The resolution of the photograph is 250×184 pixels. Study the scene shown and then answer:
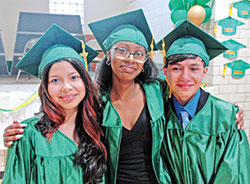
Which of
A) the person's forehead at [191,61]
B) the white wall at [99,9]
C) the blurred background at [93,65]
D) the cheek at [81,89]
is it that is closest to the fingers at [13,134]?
the cheek at [81,89]

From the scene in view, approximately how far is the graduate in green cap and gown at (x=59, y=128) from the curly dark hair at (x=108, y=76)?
182mm

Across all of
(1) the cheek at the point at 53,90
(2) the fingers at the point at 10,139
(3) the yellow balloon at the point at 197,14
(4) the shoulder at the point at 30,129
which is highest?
(3) the yellow balloon at the point at 197,14

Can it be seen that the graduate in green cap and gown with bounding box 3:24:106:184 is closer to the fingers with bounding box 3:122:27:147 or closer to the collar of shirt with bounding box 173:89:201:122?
the fingers with bounding box 3:122:27:147

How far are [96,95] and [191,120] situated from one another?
23.2 inches

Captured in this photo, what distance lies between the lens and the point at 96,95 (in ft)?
4.49

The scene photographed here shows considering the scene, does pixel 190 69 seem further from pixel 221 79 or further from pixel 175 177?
pixel 221 79

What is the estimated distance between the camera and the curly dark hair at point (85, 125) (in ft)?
4.05

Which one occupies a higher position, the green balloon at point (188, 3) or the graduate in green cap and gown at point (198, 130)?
the green balloon at point (188, 3)

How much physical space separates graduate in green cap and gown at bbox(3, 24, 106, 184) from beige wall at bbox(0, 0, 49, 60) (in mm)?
7586

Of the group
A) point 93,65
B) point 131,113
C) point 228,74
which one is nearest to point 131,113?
point 131,113

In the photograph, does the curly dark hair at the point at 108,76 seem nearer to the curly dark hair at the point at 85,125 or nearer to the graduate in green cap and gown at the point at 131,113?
the graduate in green cap and gown at the point at 131,113

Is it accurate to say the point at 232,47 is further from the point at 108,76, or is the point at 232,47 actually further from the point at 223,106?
the point at 108,76

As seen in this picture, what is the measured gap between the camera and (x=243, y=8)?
3217 mm

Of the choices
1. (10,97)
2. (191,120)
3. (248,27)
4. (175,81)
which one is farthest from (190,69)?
(248,27)
